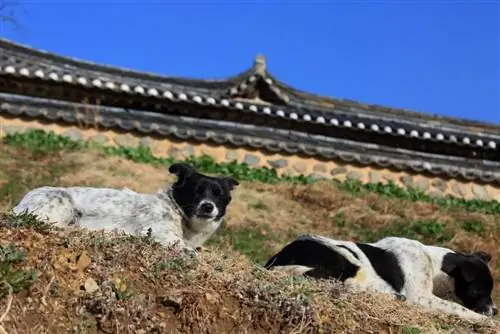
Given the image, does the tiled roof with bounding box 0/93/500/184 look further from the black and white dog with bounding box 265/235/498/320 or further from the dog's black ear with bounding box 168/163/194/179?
the black and white dog with bounding box 265/235/498/320

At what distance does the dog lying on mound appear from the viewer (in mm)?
8211

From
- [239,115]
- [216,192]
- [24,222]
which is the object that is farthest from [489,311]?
[239,115]

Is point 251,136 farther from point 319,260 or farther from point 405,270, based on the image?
point 319,260

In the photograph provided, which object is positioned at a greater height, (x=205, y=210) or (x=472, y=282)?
(x=205, y=210)

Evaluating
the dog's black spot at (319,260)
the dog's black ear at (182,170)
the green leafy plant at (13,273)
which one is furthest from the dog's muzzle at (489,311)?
the green leafy plant at (13,273)

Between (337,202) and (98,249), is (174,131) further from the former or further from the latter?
(98,249)

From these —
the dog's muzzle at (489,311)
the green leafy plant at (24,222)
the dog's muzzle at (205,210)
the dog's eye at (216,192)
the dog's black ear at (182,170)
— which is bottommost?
the dog's muzzle at (489,311)

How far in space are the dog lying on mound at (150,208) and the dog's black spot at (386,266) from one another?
162 cm

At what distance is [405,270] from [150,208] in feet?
8.76

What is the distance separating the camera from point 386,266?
28.0 feet

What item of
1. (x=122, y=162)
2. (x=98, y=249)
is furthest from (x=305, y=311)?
(x=122, y=162)

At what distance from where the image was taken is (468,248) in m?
14.5

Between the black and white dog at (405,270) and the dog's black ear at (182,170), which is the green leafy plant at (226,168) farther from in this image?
the black and white dog at (405,270)

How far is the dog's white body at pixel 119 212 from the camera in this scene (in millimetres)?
8156
